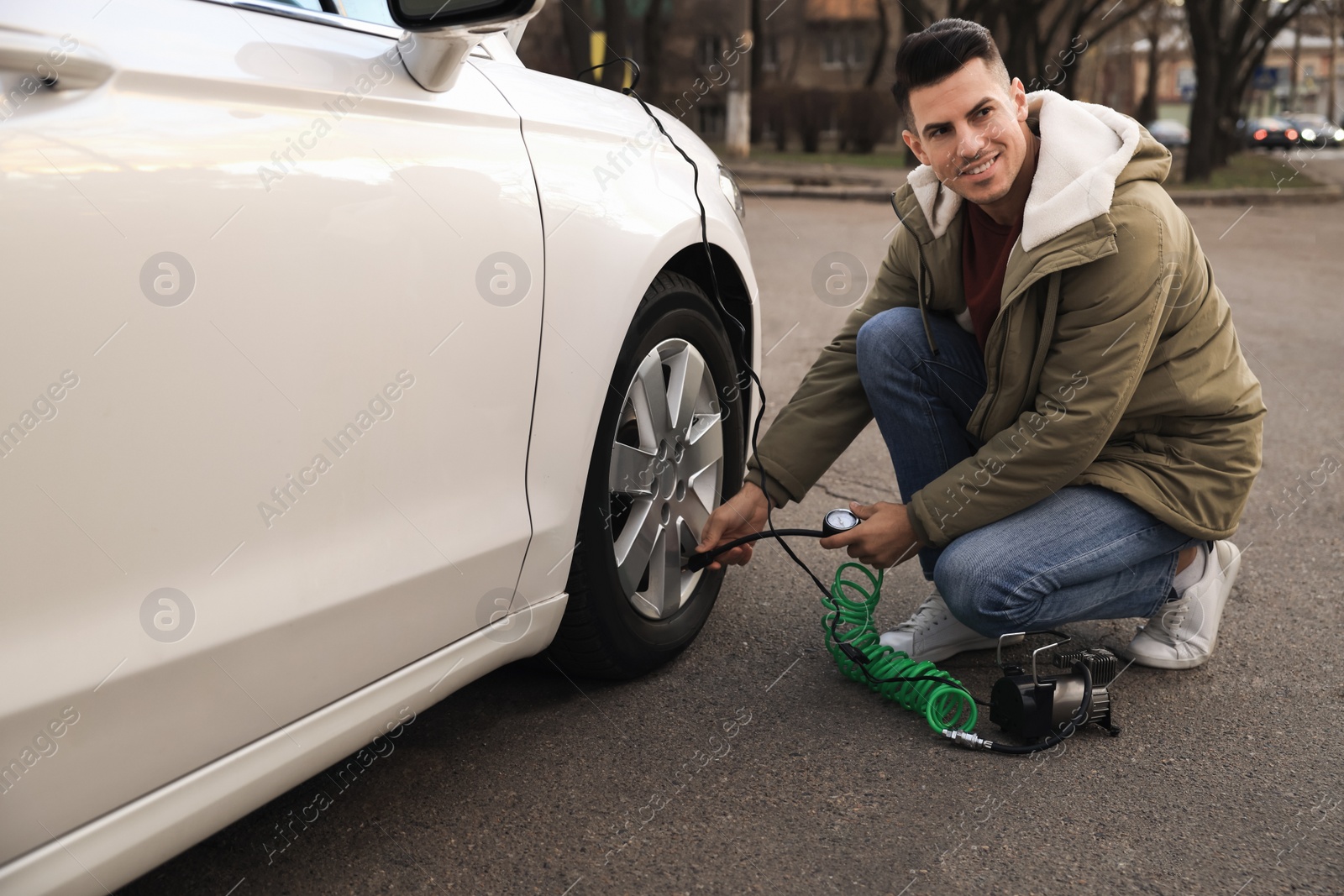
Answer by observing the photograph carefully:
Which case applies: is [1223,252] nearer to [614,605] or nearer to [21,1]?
[614,605]

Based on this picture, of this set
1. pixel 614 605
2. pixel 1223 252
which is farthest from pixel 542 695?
pixel 1223 252

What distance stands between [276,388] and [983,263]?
162 cm

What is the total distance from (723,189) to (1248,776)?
5.57ft

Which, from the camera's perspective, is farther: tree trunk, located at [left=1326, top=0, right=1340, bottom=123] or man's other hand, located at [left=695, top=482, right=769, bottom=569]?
tree trunk, located at [left=1326, top=0, right=1340, bottom=123]

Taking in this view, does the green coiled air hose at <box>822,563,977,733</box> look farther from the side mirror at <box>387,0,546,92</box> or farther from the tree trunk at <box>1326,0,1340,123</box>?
the tree trunk at <box>1326,0,1340,123</box>

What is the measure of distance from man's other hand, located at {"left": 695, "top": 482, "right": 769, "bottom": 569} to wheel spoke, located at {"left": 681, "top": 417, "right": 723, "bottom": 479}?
0.10m

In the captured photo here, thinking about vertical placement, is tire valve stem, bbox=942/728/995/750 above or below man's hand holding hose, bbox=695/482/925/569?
below

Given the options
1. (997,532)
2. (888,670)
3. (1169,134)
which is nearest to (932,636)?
(888,670)

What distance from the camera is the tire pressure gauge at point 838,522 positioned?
248cm

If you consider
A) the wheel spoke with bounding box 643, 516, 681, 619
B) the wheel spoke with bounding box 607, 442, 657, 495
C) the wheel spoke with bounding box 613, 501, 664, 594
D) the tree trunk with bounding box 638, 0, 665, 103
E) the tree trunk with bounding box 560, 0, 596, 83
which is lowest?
the tree trunk with bounding box 638, 0, 665, 103

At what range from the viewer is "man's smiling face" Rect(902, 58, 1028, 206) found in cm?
237

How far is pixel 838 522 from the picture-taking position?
2.48 metres

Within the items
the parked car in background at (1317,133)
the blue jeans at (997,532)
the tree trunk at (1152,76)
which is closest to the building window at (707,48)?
the tree trunk at (1152,76)

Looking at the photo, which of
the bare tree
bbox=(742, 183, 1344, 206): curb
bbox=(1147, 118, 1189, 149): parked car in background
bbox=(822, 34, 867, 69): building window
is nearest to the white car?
bbox=(742, 183, 1344, 206): curb
